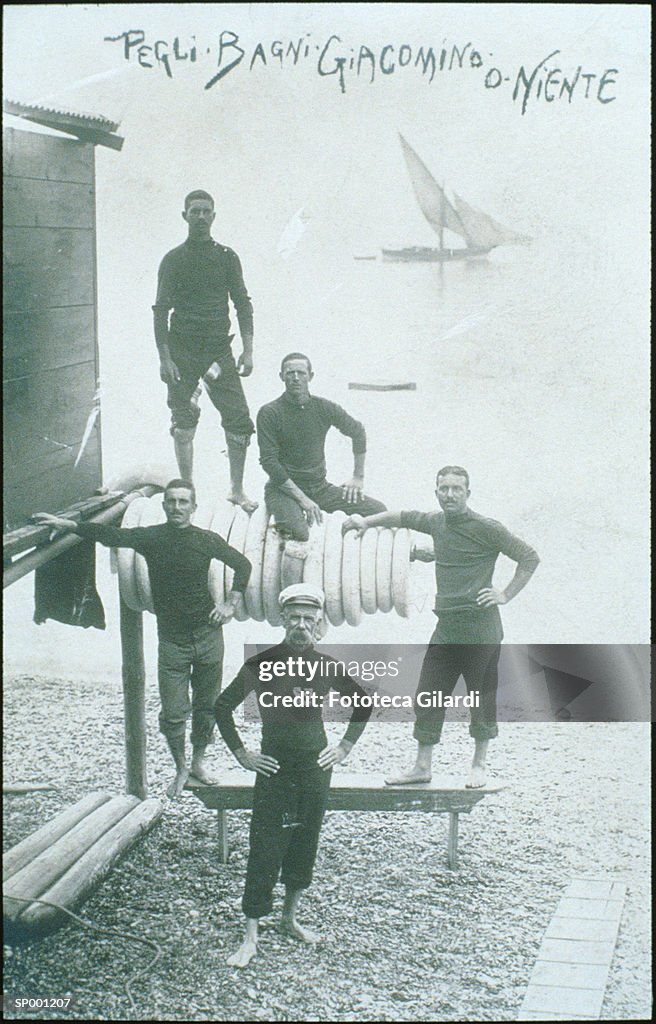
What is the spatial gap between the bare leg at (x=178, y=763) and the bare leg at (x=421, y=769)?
66 cm

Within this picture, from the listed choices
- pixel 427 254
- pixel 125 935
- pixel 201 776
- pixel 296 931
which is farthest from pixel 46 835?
pixel 427 254

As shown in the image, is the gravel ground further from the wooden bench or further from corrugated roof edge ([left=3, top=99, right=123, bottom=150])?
corrugated roof edge ([left=3, top=99, right=123, bottom=150])

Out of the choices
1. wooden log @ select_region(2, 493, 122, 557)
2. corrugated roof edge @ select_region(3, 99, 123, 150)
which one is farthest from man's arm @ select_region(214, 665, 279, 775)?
corrugated roof edge @ select_region(3, 99, 123, 150)

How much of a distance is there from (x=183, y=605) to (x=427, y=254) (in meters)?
1.32

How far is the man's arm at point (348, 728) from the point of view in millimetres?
3498

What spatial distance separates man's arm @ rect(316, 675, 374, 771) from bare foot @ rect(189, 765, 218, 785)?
0.41 m

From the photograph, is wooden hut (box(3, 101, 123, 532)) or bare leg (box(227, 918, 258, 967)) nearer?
wooden hut (box(3, 101, 123, 532))

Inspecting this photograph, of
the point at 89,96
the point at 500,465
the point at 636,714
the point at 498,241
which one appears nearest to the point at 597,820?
the point at 636,714

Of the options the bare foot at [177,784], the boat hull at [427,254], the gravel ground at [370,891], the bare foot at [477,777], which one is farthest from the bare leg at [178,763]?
the boat hull at [427,254]

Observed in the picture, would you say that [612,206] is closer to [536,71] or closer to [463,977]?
[536,71]

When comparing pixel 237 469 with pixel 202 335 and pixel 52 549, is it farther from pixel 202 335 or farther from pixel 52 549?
pixel 52 549

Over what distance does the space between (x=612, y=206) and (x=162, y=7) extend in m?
1.48

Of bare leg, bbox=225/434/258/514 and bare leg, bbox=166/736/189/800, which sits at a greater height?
bare leg, bbox=225/434/258/514

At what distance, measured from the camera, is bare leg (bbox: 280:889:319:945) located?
11.7 ft
